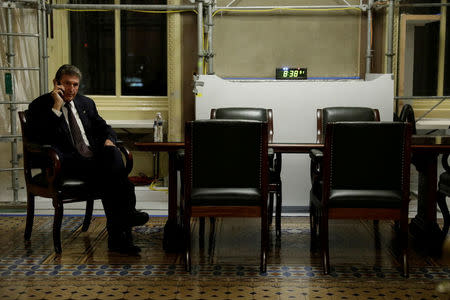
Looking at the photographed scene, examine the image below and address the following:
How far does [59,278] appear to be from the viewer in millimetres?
2936

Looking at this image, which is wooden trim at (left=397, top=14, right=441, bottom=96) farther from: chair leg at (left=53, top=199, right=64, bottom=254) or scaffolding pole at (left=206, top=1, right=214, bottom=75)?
chair leg at (left=53, top=199, right=64, bottom=254)

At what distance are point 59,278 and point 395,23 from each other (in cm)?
418

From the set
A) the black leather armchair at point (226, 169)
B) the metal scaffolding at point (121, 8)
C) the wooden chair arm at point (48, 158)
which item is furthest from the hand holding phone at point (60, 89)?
the metal scaffolding at point (121, 8)

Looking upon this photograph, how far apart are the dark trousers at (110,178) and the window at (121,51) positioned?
2.54m

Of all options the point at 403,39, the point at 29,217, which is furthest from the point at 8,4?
the point at 403,39

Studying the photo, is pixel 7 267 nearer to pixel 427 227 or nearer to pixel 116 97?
pixel 427 227

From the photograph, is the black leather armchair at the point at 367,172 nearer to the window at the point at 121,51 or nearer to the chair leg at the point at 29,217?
the chair leg at the point at 29,217

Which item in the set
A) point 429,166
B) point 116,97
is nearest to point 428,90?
point 429,166

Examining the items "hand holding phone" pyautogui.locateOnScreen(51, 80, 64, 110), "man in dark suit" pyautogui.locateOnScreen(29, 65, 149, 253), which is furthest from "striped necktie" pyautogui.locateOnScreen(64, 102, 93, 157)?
"hand holding phone" pyautogui.locateOnScreen(51, 80, 64, 110)

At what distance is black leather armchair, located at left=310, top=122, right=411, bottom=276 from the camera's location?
2910mm

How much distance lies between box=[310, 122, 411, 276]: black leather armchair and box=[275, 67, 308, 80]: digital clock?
2.32 meters

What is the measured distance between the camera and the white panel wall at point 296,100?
4895mm

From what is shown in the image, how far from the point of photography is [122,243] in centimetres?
340

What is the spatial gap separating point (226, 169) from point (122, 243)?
927 mm
